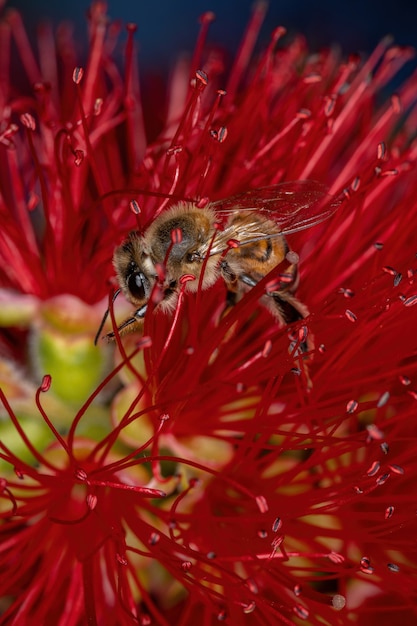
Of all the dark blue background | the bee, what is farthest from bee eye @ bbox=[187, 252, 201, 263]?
the dark blue background

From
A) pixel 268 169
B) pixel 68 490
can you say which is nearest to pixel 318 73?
pixel 268 169

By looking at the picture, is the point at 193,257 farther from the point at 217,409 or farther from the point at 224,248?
the point at 217,409

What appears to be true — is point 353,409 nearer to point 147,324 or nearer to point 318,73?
point 147,324

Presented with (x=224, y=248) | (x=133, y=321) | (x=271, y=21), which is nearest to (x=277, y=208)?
(x=224, y=248)

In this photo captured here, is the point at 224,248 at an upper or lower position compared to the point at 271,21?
upper

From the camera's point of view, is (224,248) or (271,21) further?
(271,21)

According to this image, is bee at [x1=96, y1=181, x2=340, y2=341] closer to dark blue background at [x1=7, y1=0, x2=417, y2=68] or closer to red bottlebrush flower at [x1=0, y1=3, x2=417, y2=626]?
red bottlebrush flower at [x1=0, y1=3, x2=417, y2=626]
